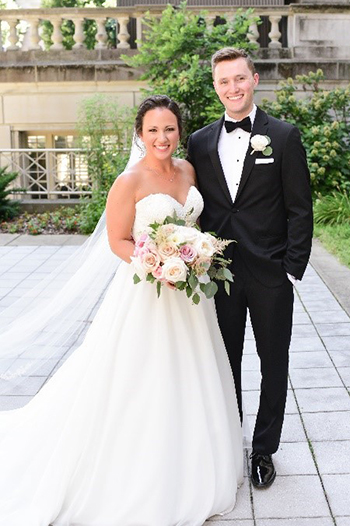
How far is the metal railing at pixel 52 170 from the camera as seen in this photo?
13.9m

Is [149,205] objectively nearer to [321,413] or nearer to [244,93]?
[244,93]

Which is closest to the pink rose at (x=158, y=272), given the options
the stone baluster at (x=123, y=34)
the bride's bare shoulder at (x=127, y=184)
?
the bride's bare shoulder at (x=127, y=184)

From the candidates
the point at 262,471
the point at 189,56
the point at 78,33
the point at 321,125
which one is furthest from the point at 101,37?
the point at 262,471

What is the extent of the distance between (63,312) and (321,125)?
933cm

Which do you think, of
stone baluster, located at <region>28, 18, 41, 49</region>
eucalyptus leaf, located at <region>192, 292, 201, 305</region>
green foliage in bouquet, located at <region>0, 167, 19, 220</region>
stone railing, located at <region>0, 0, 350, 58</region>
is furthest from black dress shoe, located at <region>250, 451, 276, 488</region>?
stone baluster, located at <region>28, 18, 41, 49</region>

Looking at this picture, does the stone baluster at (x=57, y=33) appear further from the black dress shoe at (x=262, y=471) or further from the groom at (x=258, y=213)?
the black dress shoe at (x=262, y=471)

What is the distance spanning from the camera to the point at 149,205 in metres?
3.55

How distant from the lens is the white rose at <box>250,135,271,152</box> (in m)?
3.58

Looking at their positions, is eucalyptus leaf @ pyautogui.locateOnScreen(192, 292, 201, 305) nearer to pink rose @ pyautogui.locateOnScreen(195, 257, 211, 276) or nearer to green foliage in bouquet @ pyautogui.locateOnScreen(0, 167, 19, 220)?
pink rose @ pyautogui.locateOnScreen(195, 257, 211, 276)

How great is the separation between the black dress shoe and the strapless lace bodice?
4.33 ft

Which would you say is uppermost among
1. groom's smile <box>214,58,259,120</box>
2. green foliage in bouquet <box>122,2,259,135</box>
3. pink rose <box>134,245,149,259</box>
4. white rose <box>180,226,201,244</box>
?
green foliage in bouquet <box>122,2,259,135</box>

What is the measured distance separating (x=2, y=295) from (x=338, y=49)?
30.4 feet

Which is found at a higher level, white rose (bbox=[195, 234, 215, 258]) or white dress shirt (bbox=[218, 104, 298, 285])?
white dress shirt (bbox=[218, 104, 298, 285])

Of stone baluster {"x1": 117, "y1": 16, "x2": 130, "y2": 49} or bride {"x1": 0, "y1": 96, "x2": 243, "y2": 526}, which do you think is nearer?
bride {"x1": 0, "y1": 96, "x2": 243, "y2": 526}
